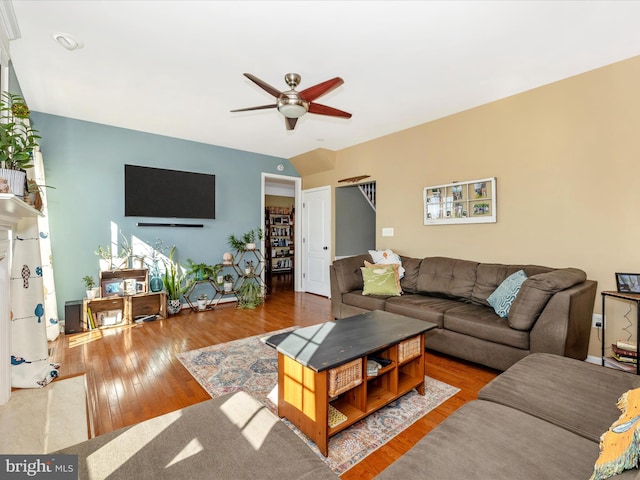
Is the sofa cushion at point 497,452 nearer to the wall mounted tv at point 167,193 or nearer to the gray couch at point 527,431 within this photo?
the gray couch at point 527,431

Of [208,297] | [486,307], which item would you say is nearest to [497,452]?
[486,307]

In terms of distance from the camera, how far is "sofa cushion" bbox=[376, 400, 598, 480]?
966 mm

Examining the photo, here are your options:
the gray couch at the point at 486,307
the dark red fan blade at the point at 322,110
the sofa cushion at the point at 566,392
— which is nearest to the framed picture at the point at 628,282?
the gray couch at the point at 486,307

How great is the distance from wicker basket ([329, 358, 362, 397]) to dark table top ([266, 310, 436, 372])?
7 centimetres

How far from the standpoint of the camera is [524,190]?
3244 millimetres


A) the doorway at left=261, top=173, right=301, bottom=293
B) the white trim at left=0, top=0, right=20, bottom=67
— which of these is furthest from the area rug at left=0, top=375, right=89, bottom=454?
the doorway at left=261, top=173, right=301, bottom=293

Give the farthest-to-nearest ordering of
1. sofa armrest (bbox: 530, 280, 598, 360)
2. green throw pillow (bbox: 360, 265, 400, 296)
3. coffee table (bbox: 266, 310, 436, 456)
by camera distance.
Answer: green throw pillow (bbox: 360, 265, 400, 296) → sofa armrest (bbox: 530, 280, 598, 360) → coffee table (bbox: 266, 310, 436, 456)

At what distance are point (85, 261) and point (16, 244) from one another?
6.40 ft

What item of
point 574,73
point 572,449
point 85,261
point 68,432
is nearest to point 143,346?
point 68,432

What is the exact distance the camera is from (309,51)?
2484 millimetres

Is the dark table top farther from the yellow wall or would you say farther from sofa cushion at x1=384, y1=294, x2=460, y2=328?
the yellow wall

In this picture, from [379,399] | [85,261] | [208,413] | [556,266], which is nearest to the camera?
[208,413]

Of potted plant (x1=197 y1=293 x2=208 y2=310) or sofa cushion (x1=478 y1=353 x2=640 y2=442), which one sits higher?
sofa cushion (x1=478 y1=353 x2=640 y2=442)

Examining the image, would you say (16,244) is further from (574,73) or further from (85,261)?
(574,73)
